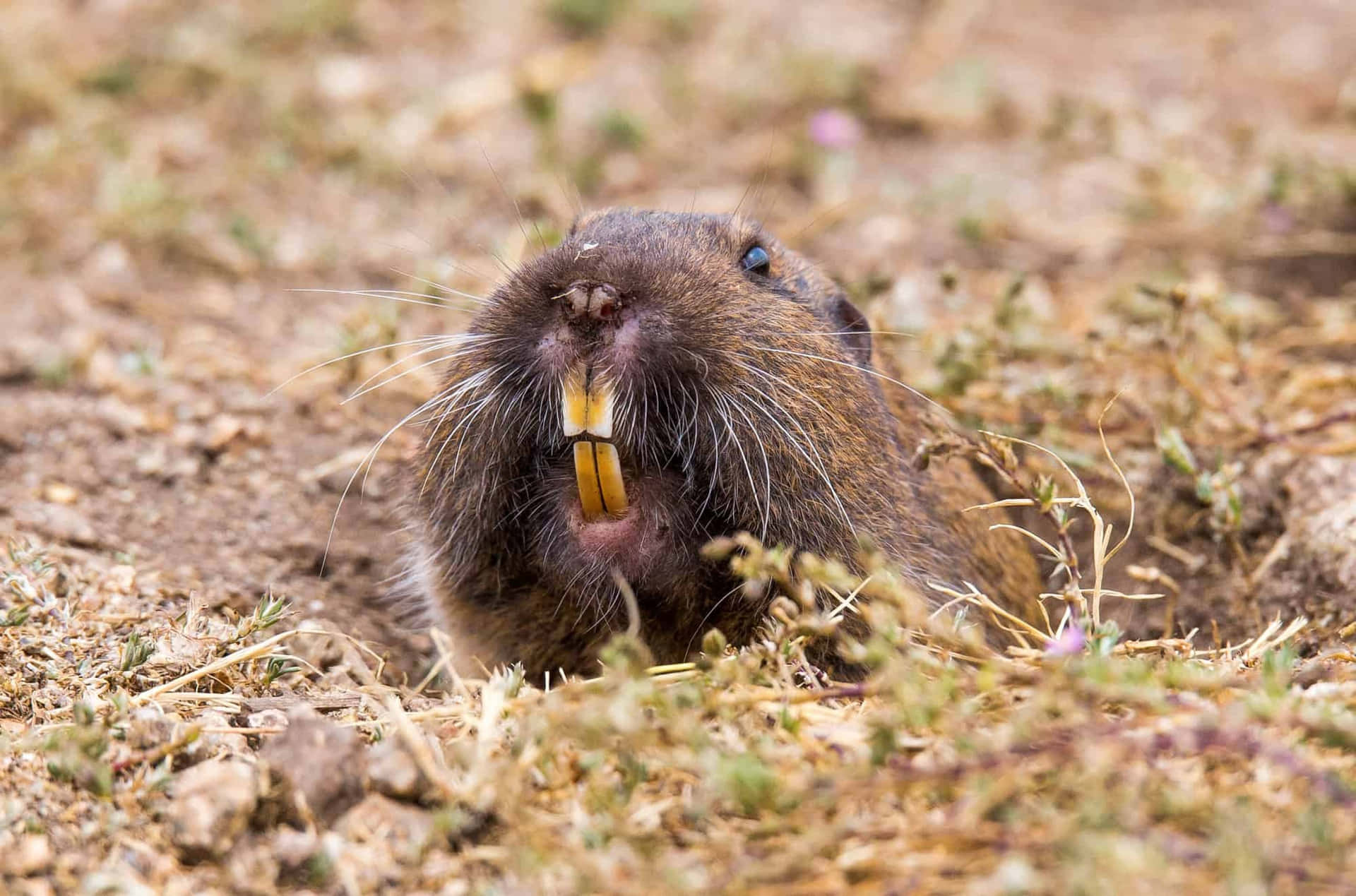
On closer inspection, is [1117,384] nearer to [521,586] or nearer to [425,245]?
[521,586]

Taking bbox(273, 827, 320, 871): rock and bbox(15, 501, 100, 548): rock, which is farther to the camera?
bbox(15, 501, 100, 548): rock

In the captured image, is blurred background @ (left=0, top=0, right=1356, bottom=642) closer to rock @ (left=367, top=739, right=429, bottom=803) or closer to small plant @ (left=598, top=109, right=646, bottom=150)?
small plant @ (left=598, top=109, right=646, bottom=150)

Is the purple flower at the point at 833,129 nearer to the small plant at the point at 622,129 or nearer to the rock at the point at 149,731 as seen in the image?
the small plant at the point at 622,129

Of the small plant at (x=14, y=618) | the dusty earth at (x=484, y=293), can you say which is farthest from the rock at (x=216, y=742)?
the small plant at (x=14, y=618)

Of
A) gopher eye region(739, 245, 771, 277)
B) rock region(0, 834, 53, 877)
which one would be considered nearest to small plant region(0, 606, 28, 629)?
rock region(0, 834, 53, 877)

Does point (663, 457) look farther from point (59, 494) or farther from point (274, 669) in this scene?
point (59, 494)

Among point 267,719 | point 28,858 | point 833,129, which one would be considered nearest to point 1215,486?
point 267,719
